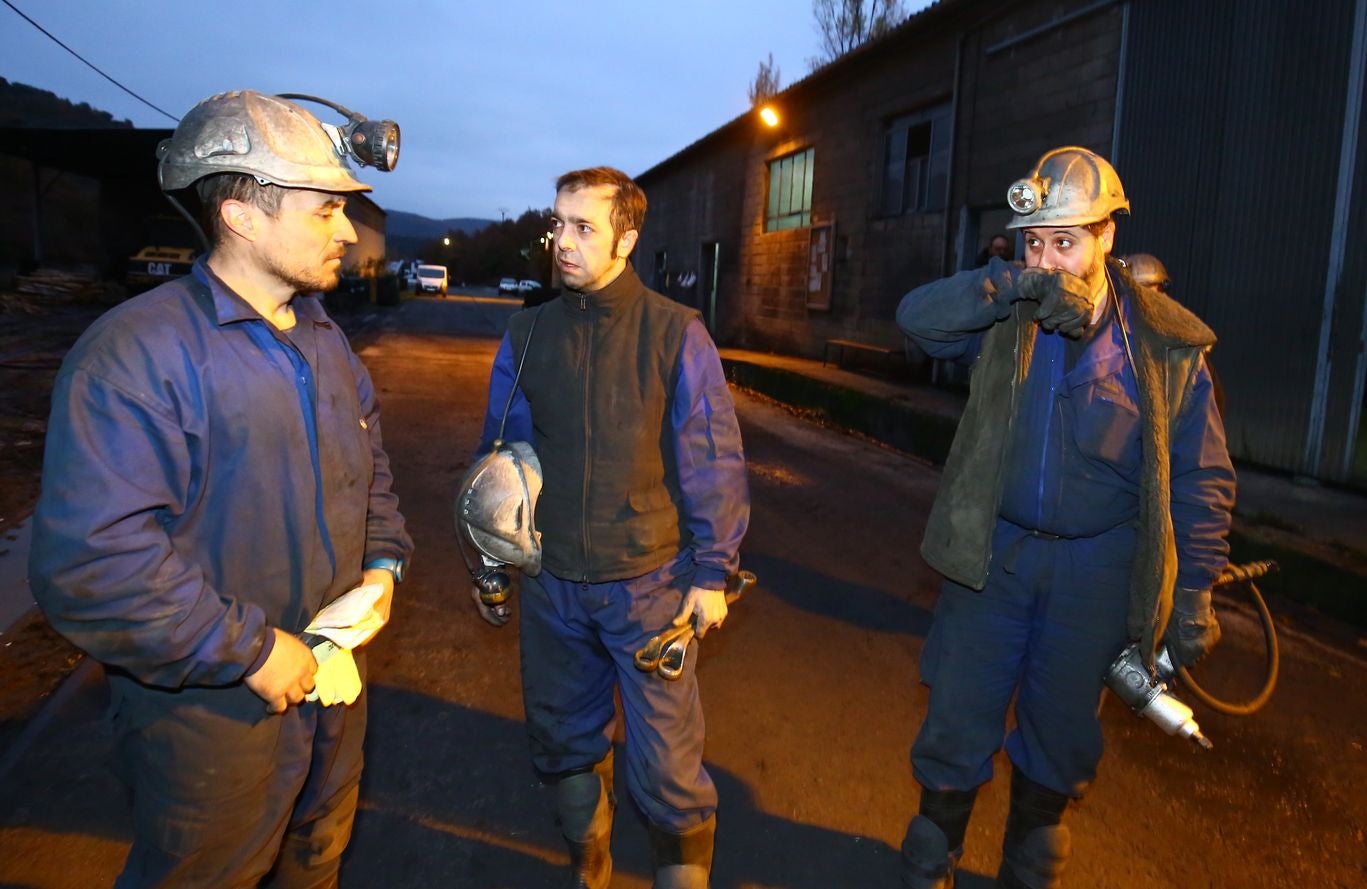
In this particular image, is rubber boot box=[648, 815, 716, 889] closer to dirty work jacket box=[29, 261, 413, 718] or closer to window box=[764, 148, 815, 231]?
dirty work jacket box=[29, 261, 413, 718]

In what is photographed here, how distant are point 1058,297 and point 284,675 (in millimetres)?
1894

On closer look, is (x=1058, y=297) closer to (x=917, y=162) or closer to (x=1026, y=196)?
(x=1026, y=196)

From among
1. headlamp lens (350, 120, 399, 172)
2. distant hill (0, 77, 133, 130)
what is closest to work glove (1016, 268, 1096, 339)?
headlamp lens (350, 120, 399, 172)

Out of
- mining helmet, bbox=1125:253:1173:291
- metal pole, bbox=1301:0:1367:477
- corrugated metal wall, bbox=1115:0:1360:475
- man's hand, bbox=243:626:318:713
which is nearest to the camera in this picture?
man's hand, bbox=243:626:318:713

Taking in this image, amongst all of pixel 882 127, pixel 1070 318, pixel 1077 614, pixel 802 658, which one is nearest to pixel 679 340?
pixel 1070 318

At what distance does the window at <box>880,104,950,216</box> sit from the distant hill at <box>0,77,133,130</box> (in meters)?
42.7

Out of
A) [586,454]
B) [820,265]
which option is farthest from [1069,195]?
[820,265]

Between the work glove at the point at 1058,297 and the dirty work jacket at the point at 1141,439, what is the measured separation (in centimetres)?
7

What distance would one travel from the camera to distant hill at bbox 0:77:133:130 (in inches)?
1776

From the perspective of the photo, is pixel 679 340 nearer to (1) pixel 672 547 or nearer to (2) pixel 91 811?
(1) pixel 672 547

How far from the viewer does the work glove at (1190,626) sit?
247 cm

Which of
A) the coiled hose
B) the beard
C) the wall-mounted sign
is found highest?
the wall-mounted sign

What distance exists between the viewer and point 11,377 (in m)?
11.2

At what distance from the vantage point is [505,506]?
2428mm
